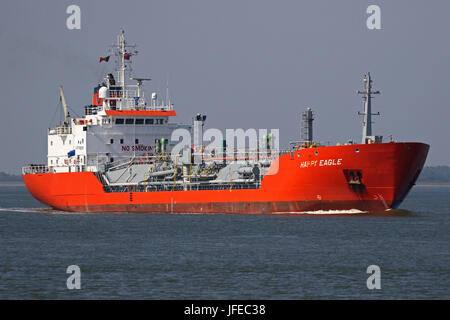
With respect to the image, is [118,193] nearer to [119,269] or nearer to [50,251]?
[50,251]

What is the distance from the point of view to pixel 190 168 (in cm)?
4547

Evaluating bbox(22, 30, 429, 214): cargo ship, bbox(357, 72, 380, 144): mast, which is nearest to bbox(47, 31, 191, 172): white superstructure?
bbox(22, 30, 429, 214): cargo ship

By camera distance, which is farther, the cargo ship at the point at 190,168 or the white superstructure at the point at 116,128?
the white superstructure at the point at 116,128

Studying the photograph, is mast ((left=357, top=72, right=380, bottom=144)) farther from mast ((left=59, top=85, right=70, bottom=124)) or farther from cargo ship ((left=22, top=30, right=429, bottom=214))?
mast ((left=59, top=85, right=70, bottom=124))

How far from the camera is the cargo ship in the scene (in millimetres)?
38812

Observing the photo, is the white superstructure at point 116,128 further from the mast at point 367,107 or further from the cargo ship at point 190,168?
the mast at point 367,107

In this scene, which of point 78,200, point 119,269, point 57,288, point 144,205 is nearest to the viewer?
point 57,288

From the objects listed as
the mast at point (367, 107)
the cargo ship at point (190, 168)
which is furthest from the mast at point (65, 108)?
the mast at point (367, 107)

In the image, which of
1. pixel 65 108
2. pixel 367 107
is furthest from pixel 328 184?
pixel 65 108

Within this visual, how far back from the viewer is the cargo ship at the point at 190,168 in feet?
127

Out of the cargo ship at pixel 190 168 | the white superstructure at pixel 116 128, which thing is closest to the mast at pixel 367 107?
the cargo ship at pixel 190 168
